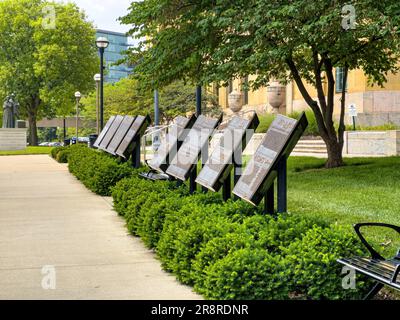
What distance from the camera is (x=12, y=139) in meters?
44.8

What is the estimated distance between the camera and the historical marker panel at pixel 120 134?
16.5m

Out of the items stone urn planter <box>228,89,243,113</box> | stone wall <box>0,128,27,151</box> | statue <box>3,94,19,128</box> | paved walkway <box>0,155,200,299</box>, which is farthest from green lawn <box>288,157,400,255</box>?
stone urn planter <box>228,89,243,113</box>

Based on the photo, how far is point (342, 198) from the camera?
1195cm

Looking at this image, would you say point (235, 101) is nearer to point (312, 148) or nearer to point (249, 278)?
point (312, 148)

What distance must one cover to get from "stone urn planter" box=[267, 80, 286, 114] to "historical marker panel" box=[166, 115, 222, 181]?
35.6m

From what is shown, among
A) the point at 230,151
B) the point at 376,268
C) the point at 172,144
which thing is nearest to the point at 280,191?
the point at 230,151

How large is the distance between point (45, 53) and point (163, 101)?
11.7m

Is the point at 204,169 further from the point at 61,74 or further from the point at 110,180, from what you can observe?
the point at 61,74

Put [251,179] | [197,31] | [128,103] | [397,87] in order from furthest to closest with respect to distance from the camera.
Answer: [128,103] < [397,87] < [197,31] < [251,179]

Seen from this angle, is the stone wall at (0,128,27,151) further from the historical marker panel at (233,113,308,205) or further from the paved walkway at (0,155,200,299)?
the historical marker panel at (233,113,308,205)

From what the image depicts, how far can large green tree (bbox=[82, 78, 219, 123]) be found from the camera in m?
51.5

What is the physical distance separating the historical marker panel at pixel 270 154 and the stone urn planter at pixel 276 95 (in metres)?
38.6

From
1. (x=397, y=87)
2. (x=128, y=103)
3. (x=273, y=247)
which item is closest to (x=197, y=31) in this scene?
(x=273, y=247)

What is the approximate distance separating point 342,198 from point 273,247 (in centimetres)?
624
